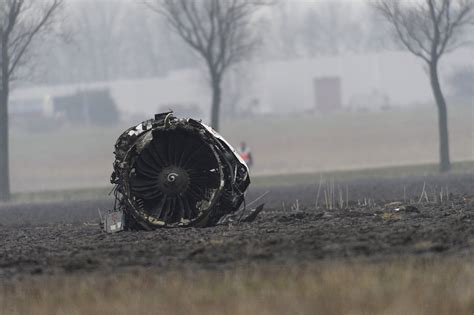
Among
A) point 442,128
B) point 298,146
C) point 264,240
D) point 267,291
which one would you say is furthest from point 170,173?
point 298,146

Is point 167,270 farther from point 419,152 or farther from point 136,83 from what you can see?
point 136,83

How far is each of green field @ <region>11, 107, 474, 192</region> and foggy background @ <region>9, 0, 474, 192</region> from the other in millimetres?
95

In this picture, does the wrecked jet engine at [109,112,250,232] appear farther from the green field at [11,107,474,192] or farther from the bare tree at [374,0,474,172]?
the green field at [11,107,474,192]

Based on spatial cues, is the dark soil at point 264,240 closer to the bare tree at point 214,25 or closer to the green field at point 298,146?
the bare tree at point 214,25

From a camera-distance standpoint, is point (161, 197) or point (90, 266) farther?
point (161, 197)

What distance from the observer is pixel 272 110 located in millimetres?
118625

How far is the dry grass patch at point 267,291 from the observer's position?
11.9m

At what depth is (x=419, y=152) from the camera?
75.0m

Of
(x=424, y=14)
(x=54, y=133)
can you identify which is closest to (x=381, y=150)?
(x=424, y=14)

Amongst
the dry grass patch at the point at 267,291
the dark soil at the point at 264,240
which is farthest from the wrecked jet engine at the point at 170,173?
the dry grass patch at the point at 267,291

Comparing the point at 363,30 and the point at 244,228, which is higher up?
the point at 363,30

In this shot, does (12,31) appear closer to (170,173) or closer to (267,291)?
(170,173)

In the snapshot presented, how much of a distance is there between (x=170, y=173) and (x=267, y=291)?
1139cm

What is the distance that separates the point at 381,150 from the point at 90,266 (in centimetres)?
6297
